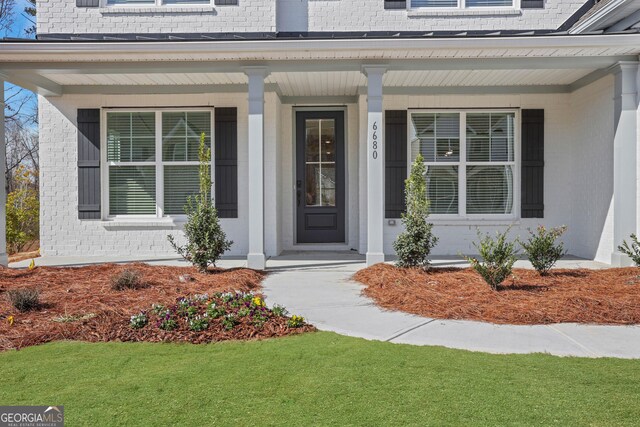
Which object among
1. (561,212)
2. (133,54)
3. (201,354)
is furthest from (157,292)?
(561,212)

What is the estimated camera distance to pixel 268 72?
745 centimetres

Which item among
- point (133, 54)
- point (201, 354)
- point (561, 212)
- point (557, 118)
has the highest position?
point (133, 54)

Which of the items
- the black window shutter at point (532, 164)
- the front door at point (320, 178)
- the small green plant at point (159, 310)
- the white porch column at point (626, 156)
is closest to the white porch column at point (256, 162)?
the front door at point (320, 178)

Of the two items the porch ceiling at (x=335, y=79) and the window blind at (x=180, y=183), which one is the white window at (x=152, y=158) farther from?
the porch ceiling at (x=335, y=79)

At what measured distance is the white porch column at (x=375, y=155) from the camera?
7320 mm

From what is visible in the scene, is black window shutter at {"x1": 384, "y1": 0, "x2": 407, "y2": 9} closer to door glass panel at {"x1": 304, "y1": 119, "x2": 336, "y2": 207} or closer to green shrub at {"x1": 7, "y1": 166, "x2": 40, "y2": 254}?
door glass panel at {"x1": 304, "y1": 119, "x2": 336, "y2": 207}

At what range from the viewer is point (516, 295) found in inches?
211

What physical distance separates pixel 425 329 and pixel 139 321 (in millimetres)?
2605

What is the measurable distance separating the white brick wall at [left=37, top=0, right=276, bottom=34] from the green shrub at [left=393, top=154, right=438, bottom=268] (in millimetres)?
4396

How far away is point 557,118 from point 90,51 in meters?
8.25

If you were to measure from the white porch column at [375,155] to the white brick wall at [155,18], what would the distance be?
2846 millimetres

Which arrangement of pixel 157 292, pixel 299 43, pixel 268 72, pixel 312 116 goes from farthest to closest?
pixel 312 116, pixel 268 72, pixel 299 43, pixel 157 292

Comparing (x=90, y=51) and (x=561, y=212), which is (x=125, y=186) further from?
(x=561, y=212)

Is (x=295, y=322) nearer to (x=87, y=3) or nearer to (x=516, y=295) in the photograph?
(x=516, y=295)
